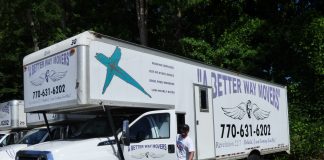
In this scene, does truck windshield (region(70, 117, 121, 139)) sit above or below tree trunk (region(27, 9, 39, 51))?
below

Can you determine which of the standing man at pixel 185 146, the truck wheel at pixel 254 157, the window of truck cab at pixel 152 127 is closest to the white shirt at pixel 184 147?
the standing man at pixel 185 146

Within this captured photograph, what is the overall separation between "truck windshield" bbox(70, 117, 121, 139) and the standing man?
4.54 ft

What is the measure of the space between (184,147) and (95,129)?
1.96 metres

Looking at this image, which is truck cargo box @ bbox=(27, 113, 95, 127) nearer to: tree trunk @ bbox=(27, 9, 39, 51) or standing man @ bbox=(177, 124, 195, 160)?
standing man @ bbox=(177, 124, 195, 160)

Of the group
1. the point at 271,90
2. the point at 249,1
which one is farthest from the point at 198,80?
the point at 249,1

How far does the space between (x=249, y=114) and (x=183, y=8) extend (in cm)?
995

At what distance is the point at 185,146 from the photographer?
955cm

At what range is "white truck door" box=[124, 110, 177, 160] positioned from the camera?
9.98m

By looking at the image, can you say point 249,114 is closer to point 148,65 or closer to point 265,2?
point 148,65

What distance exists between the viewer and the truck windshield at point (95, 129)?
32.9 ft

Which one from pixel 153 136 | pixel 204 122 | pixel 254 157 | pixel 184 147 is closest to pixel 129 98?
pixel 153 136

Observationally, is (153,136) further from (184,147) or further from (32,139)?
(32,139)

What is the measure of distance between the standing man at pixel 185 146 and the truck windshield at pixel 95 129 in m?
1.38

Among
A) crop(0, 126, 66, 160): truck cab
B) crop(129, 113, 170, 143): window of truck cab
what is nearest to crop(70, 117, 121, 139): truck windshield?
crop(129, 113, 170, 143): window of truck cab
